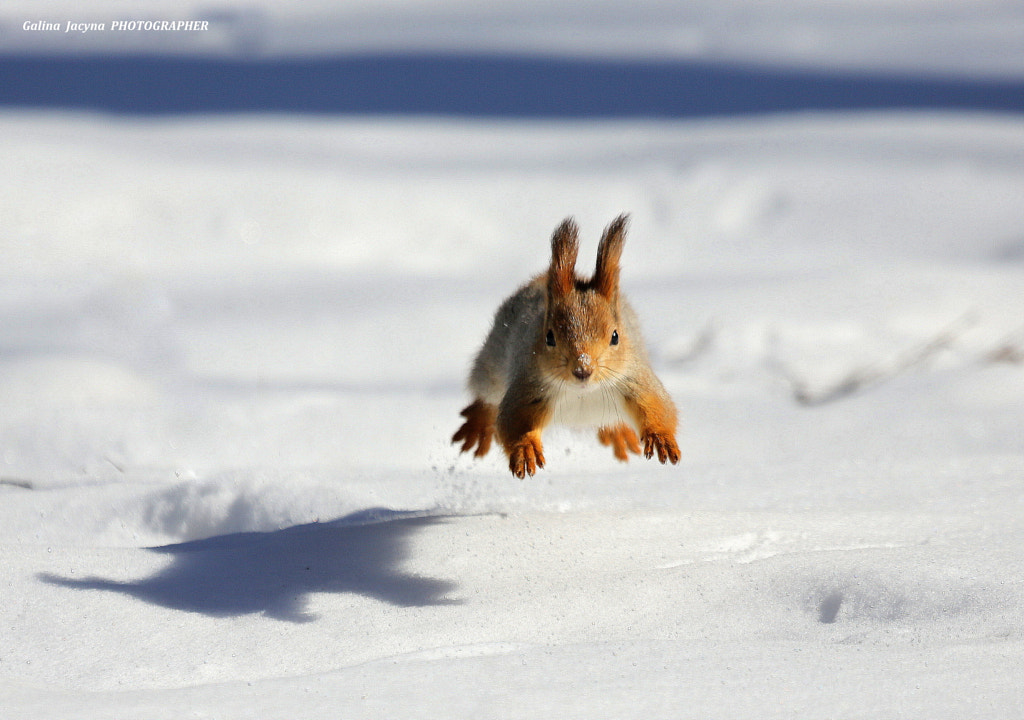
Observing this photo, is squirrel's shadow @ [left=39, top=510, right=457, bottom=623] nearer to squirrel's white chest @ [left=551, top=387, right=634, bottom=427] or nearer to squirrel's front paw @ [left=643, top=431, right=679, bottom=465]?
squirrel's white chest @ [left=551, top=387, right=634, bottom=427]

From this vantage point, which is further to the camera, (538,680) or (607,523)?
(607,523)

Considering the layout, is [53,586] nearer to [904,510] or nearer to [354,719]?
[354,719]

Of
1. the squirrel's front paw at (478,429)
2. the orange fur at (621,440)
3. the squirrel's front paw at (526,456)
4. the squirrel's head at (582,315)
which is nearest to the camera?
the squirrel's front paw at (526,456)

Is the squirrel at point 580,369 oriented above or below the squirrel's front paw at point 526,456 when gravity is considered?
above

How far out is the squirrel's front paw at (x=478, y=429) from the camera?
5441mm

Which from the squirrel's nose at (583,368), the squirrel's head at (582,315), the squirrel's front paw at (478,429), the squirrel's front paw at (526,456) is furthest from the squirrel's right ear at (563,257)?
the squirrel's front paw at (478,429)

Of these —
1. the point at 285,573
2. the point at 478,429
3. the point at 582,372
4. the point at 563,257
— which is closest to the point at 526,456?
the point at 582,372

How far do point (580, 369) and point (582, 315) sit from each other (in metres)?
0.28

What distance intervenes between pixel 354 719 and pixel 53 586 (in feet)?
6.38

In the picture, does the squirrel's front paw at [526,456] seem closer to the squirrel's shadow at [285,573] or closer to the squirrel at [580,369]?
the squirrel at [580,369]

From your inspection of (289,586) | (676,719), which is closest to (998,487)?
(676,719)

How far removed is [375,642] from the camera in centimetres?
365

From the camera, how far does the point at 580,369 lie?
13.3ft

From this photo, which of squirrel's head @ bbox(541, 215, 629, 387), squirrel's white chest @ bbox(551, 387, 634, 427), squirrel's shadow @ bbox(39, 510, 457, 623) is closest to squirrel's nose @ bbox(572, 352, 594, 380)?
squirrel's head @ bbox(541, 215, 629, 387)
